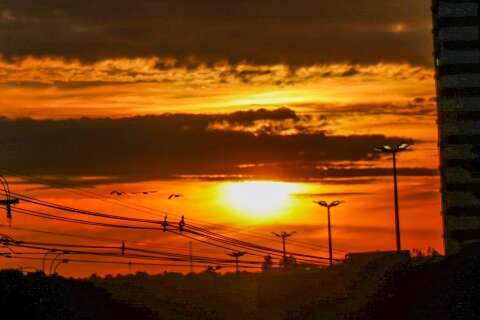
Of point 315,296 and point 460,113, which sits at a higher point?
point 460,113

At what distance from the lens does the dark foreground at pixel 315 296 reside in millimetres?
66875

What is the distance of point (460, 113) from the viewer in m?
88.2

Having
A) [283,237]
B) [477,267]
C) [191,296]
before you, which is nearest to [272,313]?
[191,296]

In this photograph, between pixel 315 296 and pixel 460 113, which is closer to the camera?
pixel 315 296

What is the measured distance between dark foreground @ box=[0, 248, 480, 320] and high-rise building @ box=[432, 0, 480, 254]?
608cm

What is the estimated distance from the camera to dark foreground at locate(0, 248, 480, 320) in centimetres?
6688

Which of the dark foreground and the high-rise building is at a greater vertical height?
the high-rise building

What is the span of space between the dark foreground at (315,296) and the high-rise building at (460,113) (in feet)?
20.0

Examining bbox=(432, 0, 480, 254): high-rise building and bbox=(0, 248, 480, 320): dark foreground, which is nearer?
bbox=(0, 248, 480, 320): dark foreground

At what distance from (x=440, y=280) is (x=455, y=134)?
21230mm

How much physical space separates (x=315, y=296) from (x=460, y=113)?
2410cm

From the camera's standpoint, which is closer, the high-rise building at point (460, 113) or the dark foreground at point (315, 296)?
the dark foreground at point (315, 296)

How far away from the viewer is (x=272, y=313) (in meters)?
81.8

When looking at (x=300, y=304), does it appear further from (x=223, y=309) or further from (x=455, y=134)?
(x=455, y=134)
